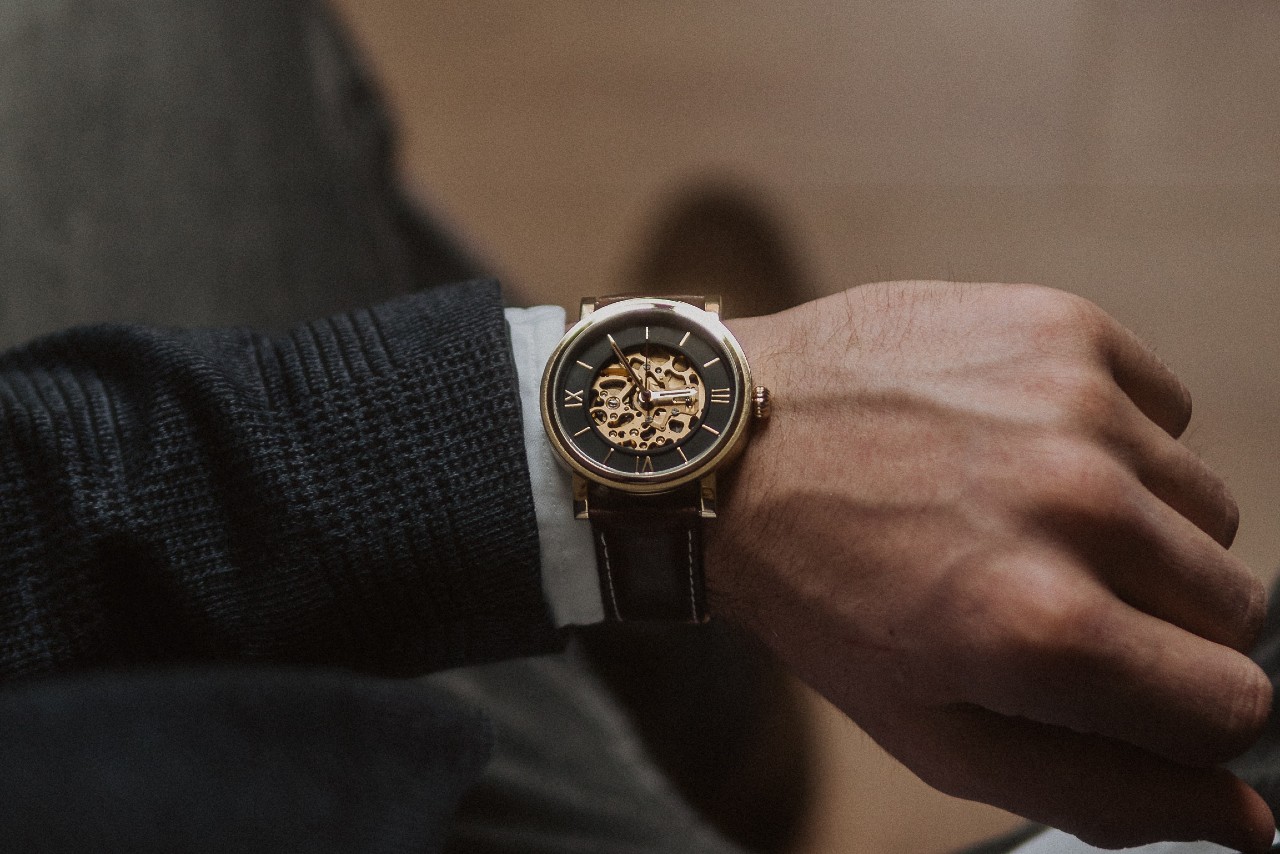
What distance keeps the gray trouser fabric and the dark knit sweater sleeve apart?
0.24m

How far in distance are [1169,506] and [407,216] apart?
0.90 m

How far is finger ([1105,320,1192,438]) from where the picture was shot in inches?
23.0

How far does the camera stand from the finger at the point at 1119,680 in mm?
503

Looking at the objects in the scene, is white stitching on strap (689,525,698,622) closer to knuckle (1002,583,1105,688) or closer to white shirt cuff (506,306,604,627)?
white shirt cuff (506,306,604,627)

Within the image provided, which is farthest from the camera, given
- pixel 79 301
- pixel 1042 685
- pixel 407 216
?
pixel 407 216

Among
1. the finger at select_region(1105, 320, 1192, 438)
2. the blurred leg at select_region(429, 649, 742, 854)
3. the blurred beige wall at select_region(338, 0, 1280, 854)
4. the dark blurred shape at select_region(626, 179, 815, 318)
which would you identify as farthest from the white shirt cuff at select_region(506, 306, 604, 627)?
the blurred beige wall at select_region(338, 0, 1280, 854)

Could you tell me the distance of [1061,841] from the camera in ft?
1.98

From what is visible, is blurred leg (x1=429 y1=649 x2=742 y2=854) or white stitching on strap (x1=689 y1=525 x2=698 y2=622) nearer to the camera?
white stitching on strap (x1=689 y1=525 x2=698 y2=622)

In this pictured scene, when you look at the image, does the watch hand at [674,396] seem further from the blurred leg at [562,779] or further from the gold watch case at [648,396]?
the blurred leg at [562,779]

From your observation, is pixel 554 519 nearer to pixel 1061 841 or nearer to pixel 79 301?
pixel 1061 841

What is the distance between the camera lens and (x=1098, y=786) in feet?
1.72

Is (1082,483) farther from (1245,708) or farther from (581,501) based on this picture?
(581,501)

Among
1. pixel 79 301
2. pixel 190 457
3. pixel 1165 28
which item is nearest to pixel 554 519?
pixel 190 457

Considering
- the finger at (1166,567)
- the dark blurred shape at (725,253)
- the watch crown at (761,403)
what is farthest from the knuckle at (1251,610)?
the dark blurred shape at (725,253)
